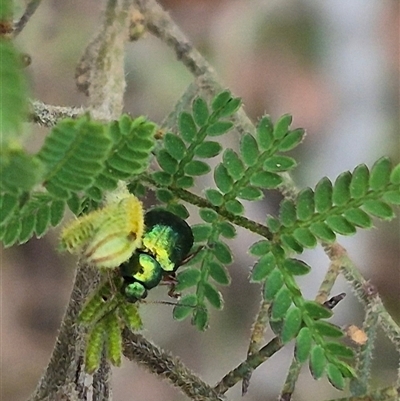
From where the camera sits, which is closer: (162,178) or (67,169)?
(67,169)

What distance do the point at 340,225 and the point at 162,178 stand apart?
183 mm

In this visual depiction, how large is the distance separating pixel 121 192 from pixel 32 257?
1264mm

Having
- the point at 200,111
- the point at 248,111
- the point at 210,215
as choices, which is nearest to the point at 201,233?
the point at 210,215

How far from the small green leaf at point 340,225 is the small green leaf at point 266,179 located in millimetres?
62

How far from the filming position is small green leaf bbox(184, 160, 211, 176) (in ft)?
2.21

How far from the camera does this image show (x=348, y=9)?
78.2 inches

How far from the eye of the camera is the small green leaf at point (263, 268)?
63cm

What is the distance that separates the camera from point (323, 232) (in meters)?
0.62

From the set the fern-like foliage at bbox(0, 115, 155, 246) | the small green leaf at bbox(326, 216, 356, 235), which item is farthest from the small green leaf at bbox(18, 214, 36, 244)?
the small green leaf at bbox(326, 216, 356, 235)

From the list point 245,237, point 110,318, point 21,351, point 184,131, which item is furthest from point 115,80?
point 21,351

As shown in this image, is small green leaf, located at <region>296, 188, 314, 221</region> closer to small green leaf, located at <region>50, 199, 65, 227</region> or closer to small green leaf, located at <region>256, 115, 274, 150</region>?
small green leaf, located at <region>256, 115, 274, 150</region>

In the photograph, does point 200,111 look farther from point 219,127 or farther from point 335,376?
point 335,376

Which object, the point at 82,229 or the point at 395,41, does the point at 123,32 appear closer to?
the point at 82,229

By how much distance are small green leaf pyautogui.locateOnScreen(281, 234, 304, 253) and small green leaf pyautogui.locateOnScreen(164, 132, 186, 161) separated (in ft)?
0.42
